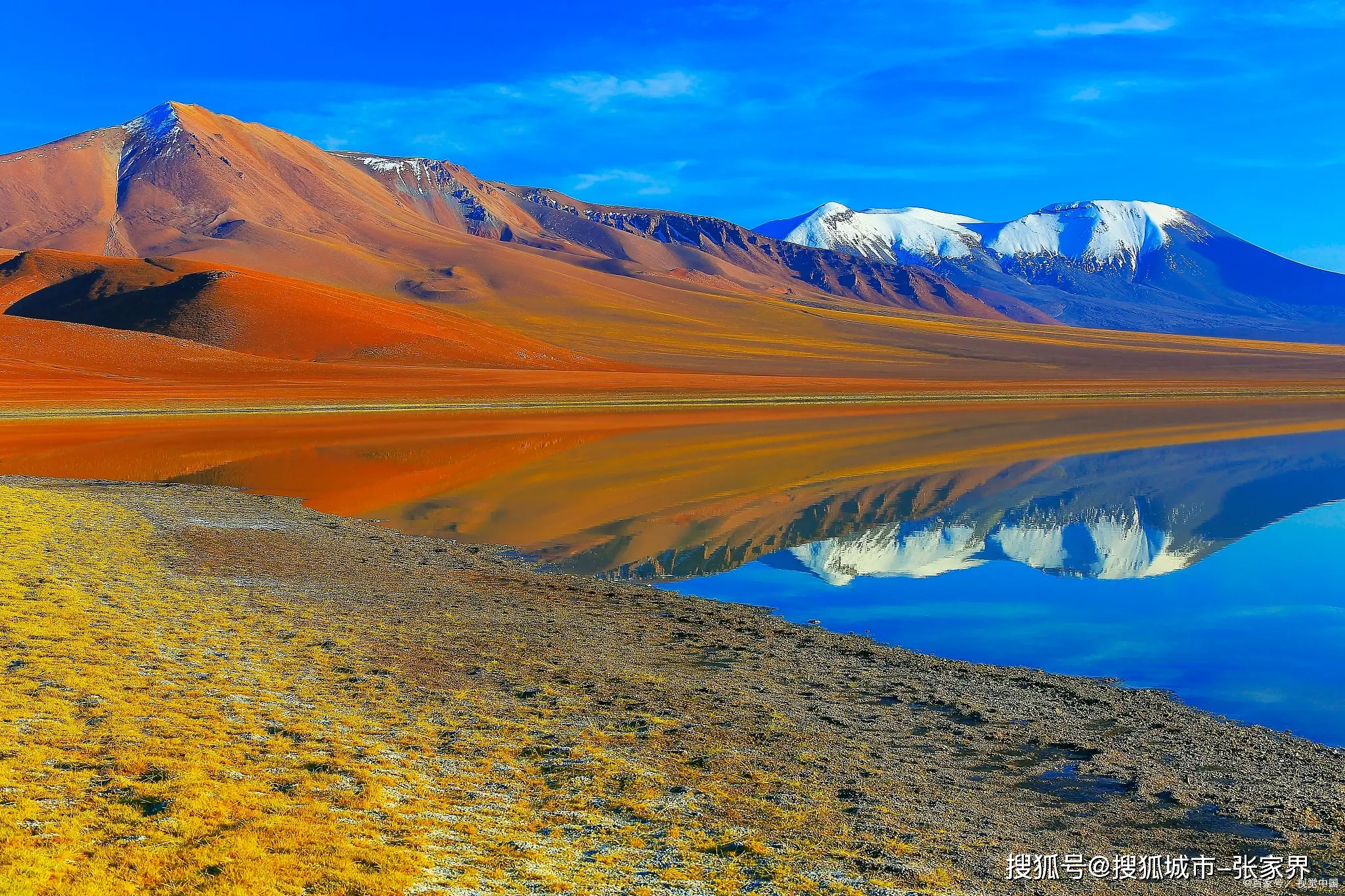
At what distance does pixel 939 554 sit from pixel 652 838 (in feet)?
48.3

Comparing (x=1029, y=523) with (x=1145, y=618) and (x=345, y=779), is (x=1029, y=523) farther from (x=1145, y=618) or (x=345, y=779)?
(x=345, y=779)

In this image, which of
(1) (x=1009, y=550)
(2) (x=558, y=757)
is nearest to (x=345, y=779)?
(2) (x=558, y=757)

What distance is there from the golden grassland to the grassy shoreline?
0.10 feet

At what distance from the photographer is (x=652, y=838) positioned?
703 cm

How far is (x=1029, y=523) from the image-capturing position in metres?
24.5

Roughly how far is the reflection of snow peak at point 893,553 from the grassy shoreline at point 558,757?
16.2 ft

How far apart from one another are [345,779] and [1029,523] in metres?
20.2

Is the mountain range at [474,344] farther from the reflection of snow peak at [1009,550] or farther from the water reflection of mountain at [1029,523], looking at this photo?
the reflection of snow peak at [1009,550]

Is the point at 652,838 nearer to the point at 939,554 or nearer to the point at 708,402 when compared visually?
the point at 939,554

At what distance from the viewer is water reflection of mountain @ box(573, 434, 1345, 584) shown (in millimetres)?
19609

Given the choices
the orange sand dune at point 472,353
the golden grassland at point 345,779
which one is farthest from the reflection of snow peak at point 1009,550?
the orange sand dune at point 472,353

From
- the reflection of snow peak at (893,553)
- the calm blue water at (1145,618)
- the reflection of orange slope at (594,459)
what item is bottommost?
the calm blue water at (1145,618)

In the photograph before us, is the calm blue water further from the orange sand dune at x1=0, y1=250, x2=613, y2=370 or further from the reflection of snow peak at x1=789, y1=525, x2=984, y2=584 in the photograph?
the orange sand dune at x1=0, y1=250, x2=613, y2=370

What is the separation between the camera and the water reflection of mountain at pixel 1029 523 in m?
19.6
